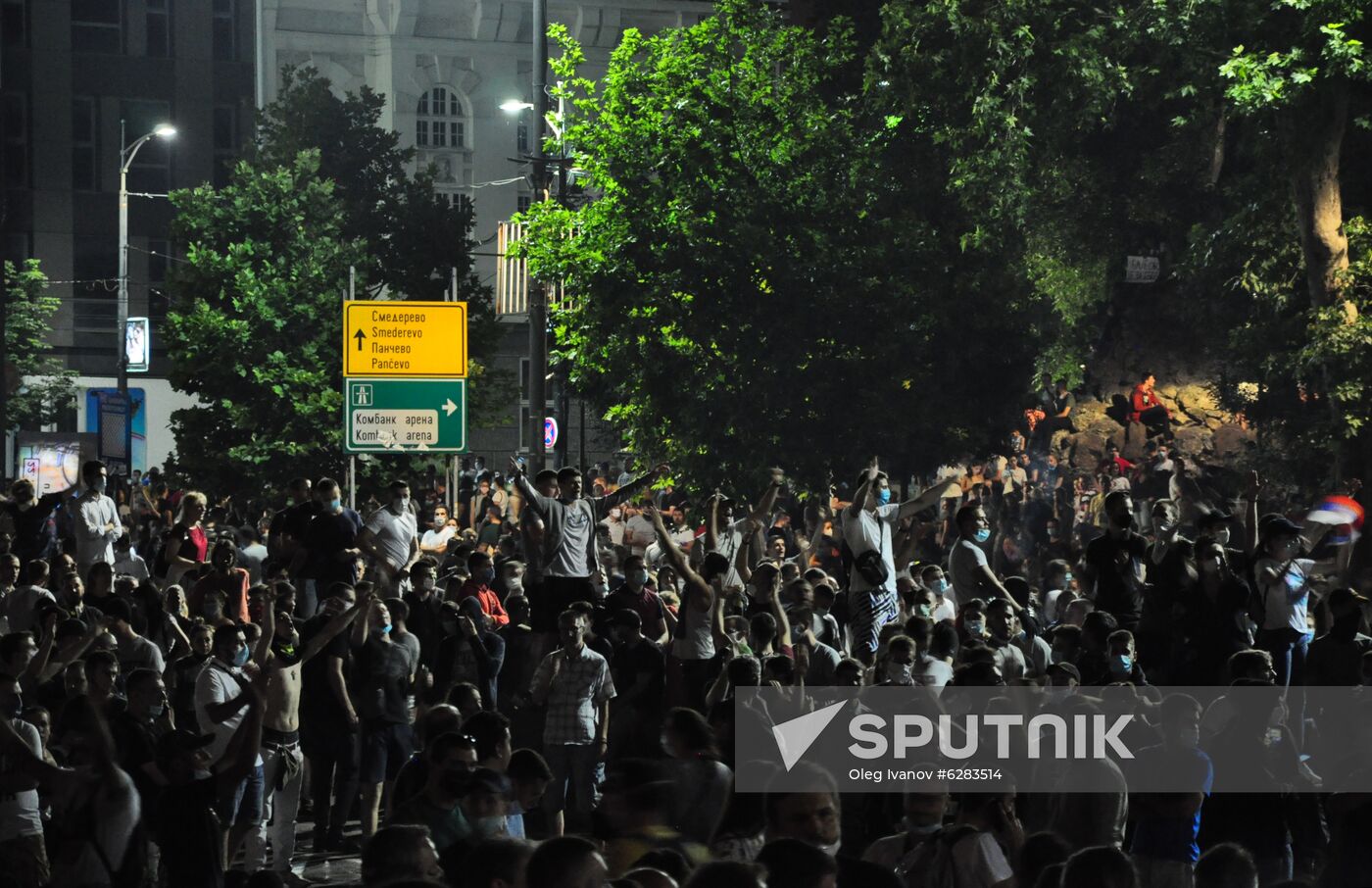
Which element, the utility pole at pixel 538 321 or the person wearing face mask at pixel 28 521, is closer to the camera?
the person wearing face mask at pixel 28 521

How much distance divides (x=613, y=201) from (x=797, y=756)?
22948 millimetres

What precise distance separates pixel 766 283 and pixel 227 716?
69.2 ft

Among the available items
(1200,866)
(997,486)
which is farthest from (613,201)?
(1200,866)

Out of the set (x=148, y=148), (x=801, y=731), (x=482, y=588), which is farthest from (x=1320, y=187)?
(x=148, y=148)

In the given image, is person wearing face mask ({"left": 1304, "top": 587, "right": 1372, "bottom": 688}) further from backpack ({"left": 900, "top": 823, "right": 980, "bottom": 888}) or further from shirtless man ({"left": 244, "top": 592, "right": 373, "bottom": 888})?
shirtless man ({"left": 244, "top": 592, "right": 373, "bottom": 888})

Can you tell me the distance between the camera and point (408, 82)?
6831cm

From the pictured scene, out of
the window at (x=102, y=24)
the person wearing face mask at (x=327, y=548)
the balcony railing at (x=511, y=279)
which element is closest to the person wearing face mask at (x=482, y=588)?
the person wearing face mask at (x=327, y=548)

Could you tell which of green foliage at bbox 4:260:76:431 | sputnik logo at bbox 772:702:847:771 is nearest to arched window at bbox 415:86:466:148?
green foliage at bbox 4:260:76:431

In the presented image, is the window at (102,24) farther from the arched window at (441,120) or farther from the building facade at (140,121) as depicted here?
the arched window at (441,120)

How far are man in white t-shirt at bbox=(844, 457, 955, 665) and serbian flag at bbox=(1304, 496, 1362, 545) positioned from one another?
10.7m

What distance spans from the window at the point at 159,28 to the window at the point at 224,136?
2347 millimetres

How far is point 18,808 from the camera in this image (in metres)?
9.63

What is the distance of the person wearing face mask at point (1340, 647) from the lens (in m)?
11.8

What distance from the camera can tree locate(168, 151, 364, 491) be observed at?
134 feet
